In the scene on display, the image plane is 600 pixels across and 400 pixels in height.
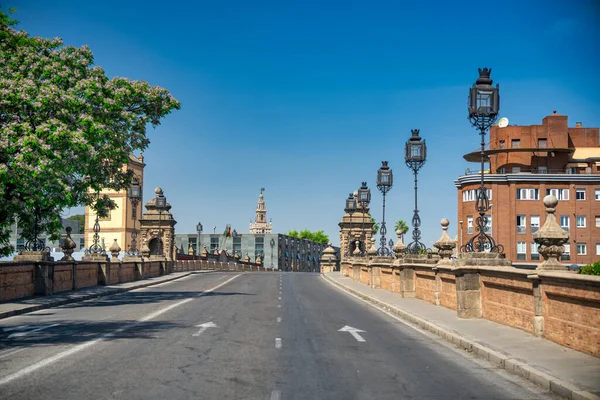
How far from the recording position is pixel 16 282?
25.2 meters

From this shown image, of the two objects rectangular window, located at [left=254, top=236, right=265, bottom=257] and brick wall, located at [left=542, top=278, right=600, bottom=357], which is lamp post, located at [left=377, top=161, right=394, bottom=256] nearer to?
brick wall, located at [left=542, top=278, right=600, bottom=357]

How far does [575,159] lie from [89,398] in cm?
8316

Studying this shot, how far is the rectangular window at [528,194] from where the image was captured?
76125mm

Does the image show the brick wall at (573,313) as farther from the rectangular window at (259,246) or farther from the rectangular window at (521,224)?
the rectangular window at (259,246)

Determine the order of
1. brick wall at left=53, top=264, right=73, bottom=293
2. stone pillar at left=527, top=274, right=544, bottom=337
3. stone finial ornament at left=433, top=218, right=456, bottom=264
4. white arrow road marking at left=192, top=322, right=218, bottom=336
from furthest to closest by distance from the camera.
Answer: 1. brick wall at left=53, top=264, right=73, bottom=293
2. stone finial ornament at left=433, top=218, right=456, bottom=264
3. white arrow road marking at left=192, top=322, right=218, bottom=336
4. stone pillar at left=527, top=274, right=544, bottom=337

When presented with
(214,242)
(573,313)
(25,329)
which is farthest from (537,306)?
(214,242)

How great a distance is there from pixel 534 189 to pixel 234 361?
7123 centimetres

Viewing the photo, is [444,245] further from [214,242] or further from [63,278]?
[214,242]

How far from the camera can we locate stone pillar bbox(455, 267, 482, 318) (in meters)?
17.7

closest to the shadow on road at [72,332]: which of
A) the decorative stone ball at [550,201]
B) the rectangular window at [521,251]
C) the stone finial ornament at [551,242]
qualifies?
the stone finial ornament at [551,242]

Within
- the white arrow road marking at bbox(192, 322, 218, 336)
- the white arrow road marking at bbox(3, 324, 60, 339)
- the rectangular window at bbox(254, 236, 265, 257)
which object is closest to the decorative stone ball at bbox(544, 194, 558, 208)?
the white arrow road marking at bbox(192, 322, 218, 336)

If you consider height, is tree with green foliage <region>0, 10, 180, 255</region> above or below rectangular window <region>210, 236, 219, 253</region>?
above

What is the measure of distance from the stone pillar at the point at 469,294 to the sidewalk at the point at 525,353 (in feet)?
1.45

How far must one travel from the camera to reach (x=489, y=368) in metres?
11.1
